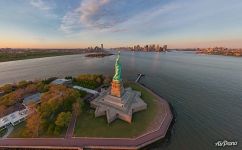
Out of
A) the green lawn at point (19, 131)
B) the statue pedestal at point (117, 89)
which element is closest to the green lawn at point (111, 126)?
the statue pedestal at point (117, 89)

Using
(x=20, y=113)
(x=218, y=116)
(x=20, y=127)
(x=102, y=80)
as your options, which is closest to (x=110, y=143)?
(x=20, y=127)

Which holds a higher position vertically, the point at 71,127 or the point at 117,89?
the point at 117,89

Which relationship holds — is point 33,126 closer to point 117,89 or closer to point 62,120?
point 62,120

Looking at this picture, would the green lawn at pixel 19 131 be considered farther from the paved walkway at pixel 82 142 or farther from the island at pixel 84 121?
the paved walkway at pixel 82 142

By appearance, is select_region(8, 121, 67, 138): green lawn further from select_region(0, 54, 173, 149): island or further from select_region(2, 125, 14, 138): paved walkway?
select_region(2, 125, 14, 138): paved walkway

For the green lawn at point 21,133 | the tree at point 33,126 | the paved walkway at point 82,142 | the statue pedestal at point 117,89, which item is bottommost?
the paved walkway at point 82,142

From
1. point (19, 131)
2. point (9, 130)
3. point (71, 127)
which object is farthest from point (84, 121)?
point (9, 130)

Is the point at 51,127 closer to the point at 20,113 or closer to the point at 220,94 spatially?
the point at 20,113
